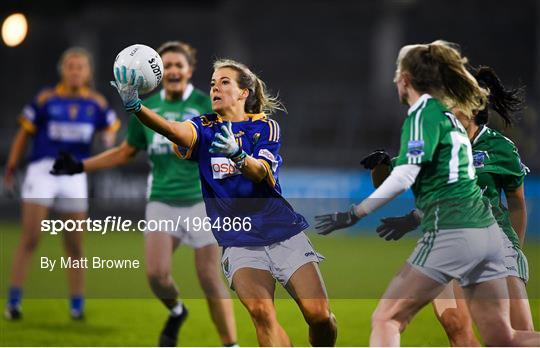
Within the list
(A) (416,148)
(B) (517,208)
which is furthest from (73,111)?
(A) (416,148)

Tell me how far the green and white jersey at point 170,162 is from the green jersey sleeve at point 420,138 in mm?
2593

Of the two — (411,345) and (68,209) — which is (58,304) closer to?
(68,209)

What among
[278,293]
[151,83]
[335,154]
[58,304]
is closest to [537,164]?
[335,154]

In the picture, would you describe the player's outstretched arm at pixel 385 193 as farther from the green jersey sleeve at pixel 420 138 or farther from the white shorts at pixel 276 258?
the white shorts at pixel 276 258

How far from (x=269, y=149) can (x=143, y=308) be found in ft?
14.0

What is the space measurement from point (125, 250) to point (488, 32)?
1909 cm

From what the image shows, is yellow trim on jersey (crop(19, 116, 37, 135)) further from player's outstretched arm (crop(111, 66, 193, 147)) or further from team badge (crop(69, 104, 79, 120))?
player's outstretched arm (crop(111, 66, 193, 147))

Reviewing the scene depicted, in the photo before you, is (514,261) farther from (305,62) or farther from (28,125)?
(305,62)

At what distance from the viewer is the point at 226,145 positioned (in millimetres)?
5020

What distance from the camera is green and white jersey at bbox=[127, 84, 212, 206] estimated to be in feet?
23.3

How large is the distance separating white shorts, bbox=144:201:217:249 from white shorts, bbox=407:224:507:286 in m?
2.31

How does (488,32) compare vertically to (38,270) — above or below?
above

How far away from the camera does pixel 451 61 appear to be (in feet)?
16.5

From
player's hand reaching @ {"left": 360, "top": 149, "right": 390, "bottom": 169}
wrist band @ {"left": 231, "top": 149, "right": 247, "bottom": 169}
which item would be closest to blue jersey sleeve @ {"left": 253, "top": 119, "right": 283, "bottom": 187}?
wrist band @ {"left": 231, "top": 149, "right": 247, "bottom": 169}
